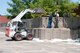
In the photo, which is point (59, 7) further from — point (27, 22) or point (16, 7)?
point (16, 7)

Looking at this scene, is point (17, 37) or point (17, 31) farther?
point (17, 31)

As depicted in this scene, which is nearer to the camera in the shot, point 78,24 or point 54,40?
point 54,40

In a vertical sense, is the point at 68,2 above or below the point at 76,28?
above

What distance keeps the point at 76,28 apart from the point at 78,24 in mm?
736

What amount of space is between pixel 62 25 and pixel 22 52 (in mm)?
12124

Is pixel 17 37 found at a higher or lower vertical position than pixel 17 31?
lower

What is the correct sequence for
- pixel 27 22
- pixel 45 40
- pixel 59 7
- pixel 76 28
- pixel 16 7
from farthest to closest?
pixel 16 7 < pixel 59 7 < pixel 27 22 < pixel 76 28 < pixel 45 40

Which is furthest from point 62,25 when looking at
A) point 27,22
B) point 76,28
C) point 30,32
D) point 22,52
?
point 22,52

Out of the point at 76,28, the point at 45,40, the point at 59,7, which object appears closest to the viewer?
the point at 45,40

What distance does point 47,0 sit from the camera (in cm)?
4222

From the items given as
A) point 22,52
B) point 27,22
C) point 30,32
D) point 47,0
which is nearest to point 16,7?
point 47,0

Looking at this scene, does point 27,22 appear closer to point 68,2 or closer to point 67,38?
point 67,38

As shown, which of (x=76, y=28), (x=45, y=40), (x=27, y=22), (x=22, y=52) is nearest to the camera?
(x=22, y=52)

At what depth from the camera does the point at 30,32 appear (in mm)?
29000
